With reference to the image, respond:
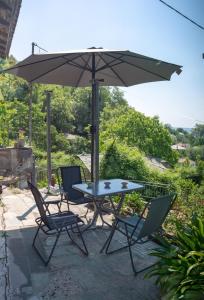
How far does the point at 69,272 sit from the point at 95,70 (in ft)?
10.2

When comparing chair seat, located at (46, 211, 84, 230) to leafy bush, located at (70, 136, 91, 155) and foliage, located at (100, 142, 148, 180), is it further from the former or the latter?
leafy bush, located at (70, 136, 91, 155)

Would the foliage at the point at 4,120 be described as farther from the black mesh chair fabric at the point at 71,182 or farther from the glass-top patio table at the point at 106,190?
the glass-top patio table at the point at 106,190

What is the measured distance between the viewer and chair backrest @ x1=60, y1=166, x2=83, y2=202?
468 centimetres

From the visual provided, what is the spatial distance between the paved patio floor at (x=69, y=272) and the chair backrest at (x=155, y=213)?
0.44m

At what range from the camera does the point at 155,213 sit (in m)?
3.08

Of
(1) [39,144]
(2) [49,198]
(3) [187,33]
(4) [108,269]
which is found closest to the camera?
(4) [108,269]

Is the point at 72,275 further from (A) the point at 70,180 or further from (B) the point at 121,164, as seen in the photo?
(B) the point at 121,164

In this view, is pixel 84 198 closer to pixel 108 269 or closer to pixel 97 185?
pixel 97 185

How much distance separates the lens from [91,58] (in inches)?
187

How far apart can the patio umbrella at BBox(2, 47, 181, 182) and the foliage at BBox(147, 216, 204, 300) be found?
2.12 meters

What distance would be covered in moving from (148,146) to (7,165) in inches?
785

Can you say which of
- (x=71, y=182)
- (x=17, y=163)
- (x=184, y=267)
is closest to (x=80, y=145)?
(x=17, y=163)

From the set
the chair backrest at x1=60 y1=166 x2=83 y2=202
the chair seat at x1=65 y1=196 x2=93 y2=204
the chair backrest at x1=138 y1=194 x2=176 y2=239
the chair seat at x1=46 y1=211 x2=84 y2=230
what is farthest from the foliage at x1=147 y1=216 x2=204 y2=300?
the chair backrest at x1=60 y1=166 x2=83 y2=202

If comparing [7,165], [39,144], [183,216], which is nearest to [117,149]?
[7,165]
